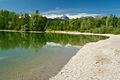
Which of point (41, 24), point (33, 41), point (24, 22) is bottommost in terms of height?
point (33, 41)

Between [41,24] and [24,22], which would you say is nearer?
[41,24]

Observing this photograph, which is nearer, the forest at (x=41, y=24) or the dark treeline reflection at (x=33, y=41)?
the dark treeline reflection at (x=33, y=41)

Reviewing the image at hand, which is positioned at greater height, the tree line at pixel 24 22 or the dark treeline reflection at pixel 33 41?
the tree line at pixel 24 22

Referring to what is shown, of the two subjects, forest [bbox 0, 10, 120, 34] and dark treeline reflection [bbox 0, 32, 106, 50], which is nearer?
dark treeline reflection [bbox 0, 32, 106, 50]

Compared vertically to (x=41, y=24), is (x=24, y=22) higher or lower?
higher

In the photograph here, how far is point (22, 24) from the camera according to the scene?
126 m

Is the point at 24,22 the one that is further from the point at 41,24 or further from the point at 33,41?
the point at 33,41

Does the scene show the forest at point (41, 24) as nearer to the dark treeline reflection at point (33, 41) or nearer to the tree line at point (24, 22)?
the tree line at point (24, 22)

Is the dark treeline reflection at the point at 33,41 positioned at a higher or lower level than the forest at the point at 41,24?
lower

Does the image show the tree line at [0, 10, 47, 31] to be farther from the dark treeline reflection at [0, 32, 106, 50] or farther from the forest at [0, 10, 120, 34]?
the dark treeline reflection at [0, 32, 106, 50]

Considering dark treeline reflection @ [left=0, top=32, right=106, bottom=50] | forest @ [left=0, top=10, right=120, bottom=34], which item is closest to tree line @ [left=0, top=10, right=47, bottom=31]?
forest @ [left=0, top=10, right=120, bottom=34]

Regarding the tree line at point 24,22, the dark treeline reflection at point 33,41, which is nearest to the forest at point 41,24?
the tree line at point 24,22

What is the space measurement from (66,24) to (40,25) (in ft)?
55.1

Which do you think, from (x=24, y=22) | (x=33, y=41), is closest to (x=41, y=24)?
(x=24, y=22)
